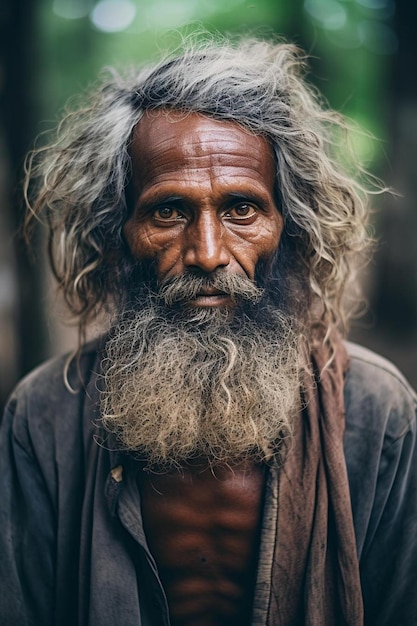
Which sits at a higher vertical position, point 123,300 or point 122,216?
point 122,216

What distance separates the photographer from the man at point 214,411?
182cm

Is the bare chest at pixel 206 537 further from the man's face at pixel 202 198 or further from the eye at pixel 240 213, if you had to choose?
the eye at pixel 240 213

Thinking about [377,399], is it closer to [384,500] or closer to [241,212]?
[384,500]

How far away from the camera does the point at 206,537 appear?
75.2 inches

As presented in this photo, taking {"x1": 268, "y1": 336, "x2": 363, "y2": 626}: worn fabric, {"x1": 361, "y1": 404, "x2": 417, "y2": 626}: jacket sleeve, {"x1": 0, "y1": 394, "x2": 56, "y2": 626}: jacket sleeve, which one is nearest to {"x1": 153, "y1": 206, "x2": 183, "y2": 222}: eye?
{"x1": 268, "y1": 336, "x2": 363, "y2": 626}: worn fabric

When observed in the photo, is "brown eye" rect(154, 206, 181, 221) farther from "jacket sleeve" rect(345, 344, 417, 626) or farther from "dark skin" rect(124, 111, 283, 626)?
"jacket sleeve" rect(345, 344, 417, 626)

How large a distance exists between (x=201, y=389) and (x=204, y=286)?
318mm

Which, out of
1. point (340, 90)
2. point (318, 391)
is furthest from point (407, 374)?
point (318, 391)

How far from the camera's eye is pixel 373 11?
6.71 meters

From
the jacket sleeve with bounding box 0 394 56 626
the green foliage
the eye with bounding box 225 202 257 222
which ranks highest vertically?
the green foliage

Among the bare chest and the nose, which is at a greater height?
the nose

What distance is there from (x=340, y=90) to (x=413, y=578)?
7305 millimetres

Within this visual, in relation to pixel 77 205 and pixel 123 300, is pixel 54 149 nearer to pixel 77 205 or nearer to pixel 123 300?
pixel 77 205

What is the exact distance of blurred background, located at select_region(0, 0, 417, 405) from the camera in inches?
164
